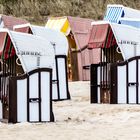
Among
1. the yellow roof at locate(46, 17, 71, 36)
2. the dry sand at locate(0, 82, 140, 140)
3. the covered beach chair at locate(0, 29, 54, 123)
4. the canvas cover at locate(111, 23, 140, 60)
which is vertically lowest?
the dry sand at locate(0, 82, 140, 140)

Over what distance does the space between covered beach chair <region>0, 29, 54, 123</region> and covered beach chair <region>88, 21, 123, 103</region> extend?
8.42 ft

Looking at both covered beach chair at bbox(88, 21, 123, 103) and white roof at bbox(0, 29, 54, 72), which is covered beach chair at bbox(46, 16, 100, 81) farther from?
white roof at bbox(0, 29, 54, 72)

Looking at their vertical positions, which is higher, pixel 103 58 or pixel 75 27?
pixel 75 27

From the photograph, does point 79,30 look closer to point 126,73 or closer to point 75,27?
point 75,27

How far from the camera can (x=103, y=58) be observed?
14742 millimetres

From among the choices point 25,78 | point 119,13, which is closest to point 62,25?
point 119,13

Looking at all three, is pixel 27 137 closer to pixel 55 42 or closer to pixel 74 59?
pixel 55 42

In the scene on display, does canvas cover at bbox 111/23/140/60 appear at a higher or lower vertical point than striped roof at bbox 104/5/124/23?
lower

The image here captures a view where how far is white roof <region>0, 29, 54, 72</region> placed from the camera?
37.1 feet

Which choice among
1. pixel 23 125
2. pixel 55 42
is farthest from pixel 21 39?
pixel 55 42

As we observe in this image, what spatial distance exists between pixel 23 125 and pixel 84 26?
1364 centimetres

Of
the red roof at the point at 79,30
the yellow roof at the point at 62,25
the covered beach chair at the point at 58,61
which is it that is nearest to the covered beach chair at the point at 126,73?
the covered beach chair at the point at 58,61

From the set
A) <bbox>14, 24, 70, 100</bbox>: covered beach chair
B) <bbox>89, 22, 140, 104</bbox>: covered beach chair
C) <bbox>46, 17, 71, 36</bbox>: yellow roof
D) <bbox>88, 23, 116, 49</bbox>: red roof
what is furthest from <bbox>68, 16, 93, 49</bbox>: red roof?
<bbox>88, 23, 116, 49</bbox>: red roof

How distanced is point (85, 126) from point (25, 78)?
1453 millimetres
